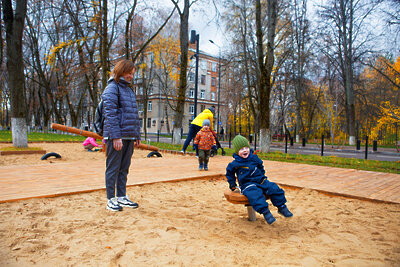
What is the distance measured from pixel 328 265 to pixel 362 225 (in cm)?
138

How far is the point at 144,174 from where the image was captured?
610 centimetres

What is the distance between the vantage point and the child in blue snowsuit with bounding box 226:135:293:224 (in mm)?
3172

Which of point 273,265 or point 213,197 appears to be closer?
point 273,265

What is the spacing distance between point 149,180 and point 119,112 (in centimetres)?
209

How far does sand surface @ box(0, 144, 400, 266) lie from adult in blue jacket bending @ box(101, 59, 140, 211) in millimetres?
293

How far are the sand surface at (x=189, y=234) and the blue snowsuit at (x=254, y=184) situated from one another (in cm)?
34

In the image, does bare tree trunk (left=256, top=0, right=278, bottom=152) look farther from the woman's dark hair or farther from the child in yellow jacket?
the woman's dark hair

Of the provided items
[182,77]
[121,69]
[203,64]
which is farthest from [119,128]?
[203,64]

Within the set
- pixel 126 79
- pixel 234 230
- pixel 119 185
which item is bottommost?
pixel 234 230

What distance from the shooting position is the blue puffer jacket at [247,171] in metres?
3.38

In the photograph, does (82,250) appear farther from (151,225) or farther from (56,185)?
(56,185)

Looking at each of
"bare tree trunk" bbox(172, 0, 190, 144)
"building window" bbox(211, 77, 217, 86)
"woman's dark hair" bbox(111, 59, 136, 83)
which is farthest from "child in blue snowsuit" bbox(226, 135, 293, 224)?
"building window" bbox(211, 77, 217, 86)

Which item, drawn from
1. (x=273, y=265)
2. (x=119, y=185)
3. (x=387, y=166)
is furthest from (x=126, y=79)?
(x=387, y=166)

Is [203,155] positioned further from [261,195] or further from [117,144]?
[261,195]
